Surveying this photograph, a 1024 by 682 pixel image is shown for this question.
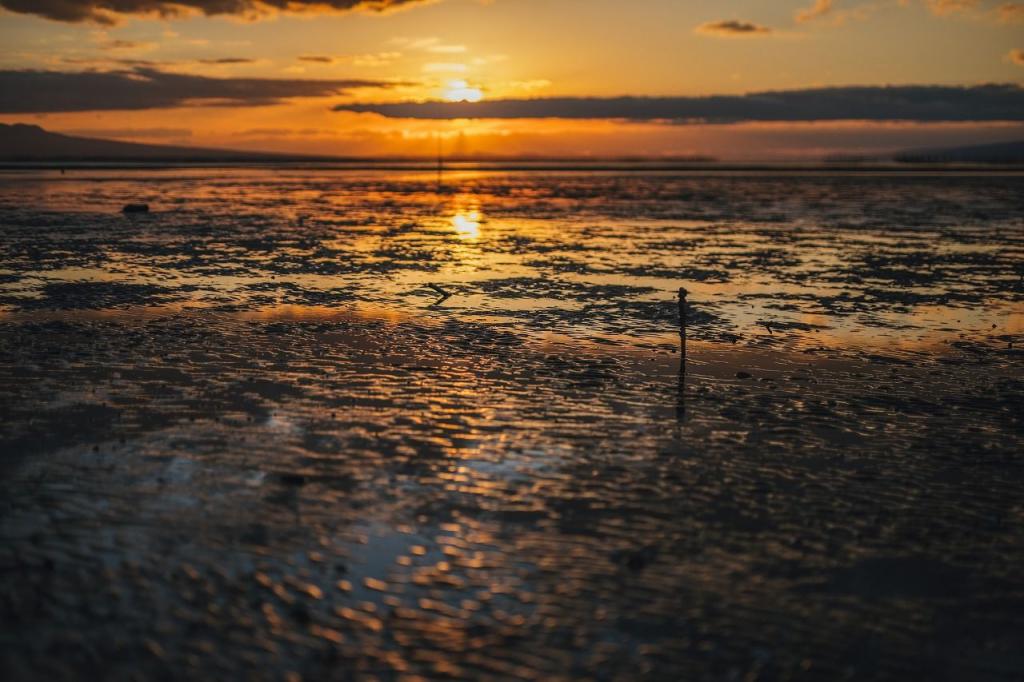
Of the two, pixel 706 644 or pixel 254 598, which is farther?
pixel 254 598

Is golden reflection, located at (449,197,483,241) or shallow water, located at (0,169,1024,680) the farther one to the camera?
golden reflection, located at (449,197,483,241)

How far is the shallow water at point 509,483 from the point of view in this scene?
709cm

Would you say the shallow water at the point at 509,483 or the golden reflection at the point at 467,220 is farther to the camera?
the golden reflection at the point at 467,220

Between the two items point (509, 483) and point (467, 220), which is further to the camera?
point (467, 220)

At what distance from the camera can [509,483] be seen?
10461 millimetres

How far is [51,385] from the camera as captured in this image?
14.6 m

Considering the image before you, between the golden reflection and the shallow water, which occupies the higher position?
the golden reflection

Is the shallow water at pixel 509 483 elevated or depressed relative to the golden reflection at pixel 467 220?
depressed

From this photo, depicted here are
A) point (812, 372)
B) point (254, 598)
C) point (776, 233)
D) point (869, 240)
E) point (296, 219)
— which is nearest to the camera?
point (254, 598)

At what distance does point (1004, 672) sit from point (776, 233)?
40.3 m

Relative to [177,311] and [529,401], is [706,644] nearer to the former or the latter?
[529,401]

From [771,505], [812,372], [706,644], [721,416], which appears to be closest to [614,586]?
[706,644]

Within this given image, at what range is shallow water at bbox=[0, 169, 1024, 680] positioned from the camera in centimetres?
709

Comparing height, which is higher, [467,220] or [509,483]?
[467,220]
